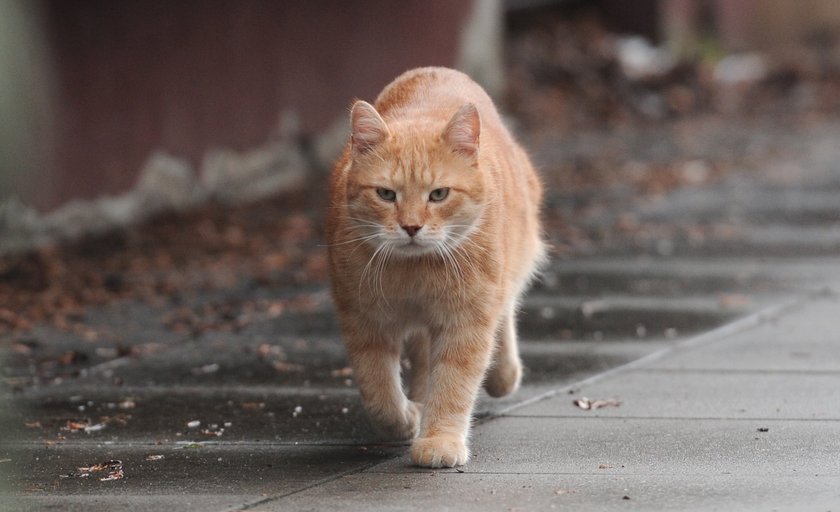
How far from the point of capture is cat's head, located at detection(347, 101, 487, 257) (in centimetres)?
466

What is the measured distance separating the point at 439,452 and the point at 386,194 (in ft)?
3.01

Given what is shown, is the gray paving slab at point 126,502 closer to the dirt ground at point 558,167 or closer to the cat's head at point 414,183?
the cat's head at point 414,183

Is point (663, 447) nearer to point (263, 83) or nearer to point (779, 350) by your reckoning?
point (779, 350)

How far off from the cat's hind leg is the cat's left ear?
→ 1.01 m

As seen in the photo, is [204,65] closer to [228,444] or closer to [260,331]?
[260,331]

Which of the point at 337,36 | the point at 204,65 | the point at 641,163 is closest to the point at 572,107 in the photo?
the point at 641,163

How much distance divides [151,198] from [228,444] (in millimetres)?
5501

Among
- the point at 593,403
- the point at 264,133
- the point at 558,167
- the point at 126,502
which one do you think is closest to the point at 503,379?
the point at 593,403

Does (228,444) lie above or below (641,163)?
below

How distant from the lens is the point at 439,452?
15.5ft

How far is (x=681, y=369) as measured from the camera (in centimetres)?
641

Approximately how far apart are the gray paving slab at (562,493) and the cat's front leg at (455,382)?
24 cm

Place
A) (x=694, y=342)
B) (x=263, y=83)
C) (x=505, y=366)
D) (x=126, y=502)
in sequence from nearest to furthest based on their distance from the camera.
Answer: (x=126, y=502) < (x=505, y=366) < (x=694, y=342) < (x=263, y=83)

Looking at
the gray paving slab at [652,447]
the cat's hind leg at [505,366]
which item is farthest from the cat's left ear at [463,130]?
the gray paving slab at [652,447]
